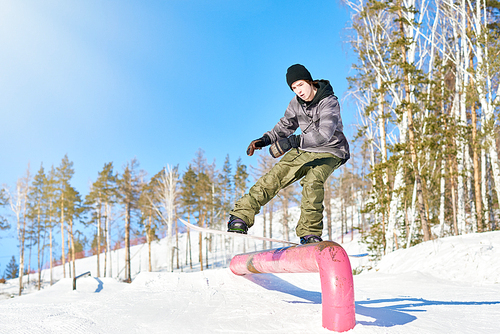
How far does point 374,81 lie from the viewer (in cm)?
1313

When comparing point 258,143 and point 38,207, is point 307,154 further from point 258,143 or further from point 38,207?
point 38,207

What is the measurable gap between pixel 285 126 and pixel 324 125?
536 mm

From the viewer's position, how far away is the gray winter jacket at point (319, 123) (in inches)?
98.6

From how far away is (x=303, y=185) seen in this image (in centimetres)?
263

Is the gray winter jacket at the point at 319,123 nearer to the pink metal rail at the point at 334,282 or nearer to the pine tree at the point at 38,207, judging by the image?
the pink metal rail at the point at 334,282

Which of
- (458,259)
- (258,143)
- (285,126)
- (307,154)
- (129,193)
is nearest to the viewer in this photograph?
(307,154)

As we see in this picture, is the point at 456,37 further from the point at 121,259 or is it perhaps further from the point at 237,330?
the point at 121,259

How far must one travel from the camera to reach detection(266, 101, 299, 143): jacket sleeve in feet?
9.61

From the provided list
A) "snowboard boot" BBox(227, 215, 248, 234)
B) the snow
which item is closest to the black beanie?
"snowboard boot" BBox(227, 215, 248, 234)

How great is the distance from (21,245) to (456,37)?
1233 inches

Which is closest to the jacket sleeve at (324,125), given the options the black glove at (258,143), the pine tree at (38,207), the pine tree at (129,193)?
the black glove at (258,143)

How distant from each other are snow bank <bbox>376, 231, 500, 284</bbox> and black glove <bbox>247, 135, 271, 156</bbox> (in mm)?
5758

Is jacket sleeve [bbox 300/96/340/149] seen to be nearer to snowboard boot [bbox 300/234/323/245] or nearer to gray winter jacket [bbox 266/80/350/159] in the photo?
gray winter jacket [bbox 266/80/350/159]

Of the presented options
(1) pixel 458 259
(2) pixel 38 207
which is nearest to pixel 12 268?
(2) pixel 38 207
